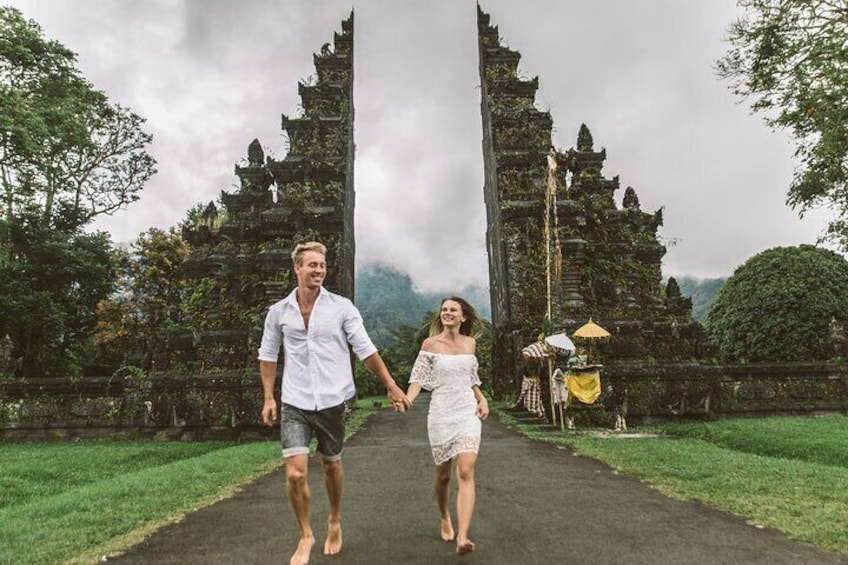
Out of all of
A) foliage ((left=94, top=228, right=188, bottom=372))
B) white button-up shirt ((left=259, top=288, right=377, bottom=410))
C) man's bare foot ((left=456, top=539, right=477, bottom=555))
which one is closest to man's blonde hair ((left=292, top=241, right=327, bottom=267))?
white button-up shirt ((left=259, top=288, right=377, bottom=410))

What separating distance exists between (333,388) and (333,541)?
1148mm

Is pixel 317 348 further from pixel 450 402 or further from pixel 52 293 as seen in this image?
pixel 52 293

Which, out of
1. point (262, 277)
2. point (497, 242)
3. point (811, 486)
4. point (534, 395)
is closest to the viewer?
point (811, 486)

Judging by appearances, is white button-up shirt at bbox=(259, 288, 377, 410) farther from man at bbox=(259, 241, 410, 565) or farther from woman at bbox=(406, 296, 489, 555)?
woman at bbox=(406, 296, 489, 555)

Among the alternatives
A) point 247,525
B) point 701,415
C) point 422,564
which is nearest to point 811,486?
point 422,564

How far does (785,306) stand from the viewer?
20.2m

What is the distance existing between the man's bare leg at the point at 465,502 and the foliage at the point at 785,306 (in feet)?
63.1

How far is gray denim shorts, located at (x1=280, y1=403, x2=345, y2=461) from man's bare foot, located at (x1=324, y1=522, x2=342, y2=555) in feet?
1.68

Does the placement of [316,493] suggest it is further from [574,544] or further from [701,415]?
[701,415]

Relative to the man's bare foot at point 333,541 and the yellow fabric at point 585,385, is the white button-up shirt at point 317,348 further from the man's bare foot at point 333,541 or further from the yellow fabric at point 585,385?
the yellow fabric at point 585,385

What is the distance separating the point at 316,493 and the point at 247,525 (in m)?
1.42

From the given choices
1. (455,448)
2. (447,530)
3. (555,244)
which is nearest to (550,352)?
(555,244)

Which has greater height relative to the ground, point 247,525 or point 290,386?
point 290,386

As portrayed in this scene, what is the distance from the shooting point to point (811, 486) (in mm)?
6098
